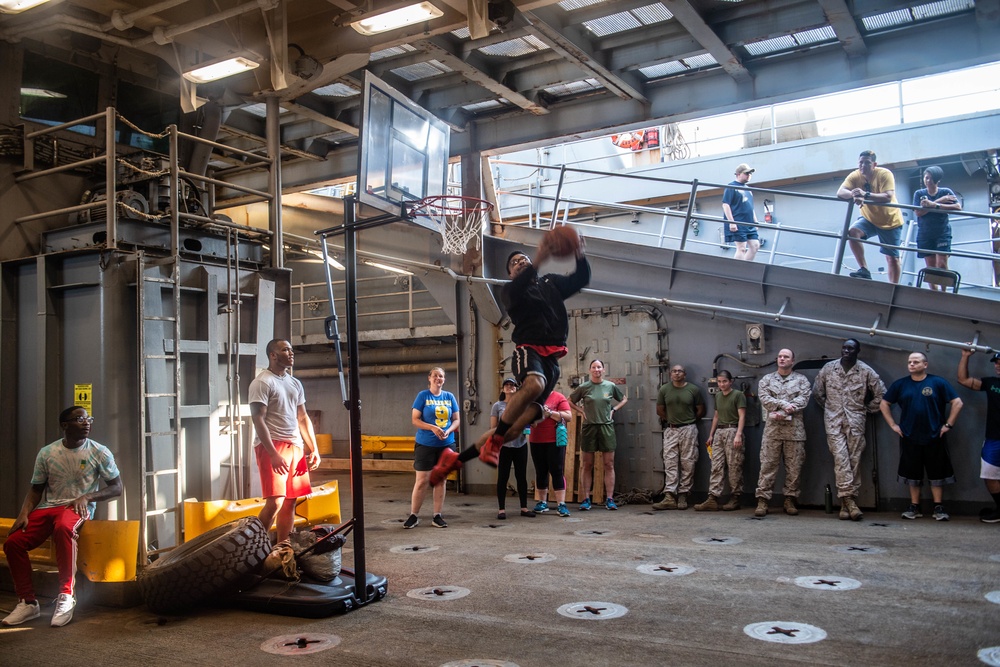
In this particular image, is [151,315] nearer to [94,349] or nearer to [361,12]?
[94,349]

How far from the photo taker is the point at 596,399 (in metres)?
11.0

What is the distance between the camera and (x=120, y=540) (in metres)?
6.52

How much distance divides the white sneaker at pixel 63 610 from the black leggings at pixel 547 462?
228 inches

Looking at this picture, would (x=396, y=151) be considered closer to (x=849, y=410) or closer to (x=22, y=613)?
(x=22, y=613)

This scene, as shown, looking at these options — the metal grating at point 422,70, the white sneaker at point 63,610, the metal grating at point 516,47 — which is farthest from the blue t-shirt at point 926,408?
the white sneaker at point 63,610

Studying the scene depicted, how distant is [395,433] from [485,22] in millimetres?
12004

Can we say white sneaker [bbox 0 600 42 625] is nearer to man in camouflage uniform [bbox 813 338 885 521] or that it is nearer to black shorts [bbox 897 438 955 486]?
man in camouflage uniform [bbox 813 338 885 521]

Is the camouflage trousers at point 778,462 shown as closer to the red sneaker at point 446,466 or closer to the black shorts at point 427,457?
the black shorts at point 427,457

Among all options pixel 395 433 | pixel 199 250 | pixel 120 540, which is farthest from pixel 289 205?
A: pixel 120 540

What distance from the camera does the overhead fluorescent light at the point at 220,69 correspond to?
909 centimetres

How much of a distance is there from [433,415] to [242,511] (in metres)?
2.50

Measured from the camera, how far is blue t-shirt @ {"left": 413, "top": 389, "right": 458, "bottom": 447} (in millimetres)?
9320

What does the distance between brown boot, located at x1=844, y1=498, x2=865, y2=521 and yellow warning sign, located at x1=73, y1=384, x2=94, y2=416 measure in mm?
8665

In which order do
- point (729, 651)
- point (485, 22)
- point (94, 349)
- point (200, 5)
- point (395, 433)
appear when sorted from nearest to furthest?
1. point (729, 651)
2. point (94, 349)
3. point (485, 22)
4. point (200, 5)
5. point (395, 433)
